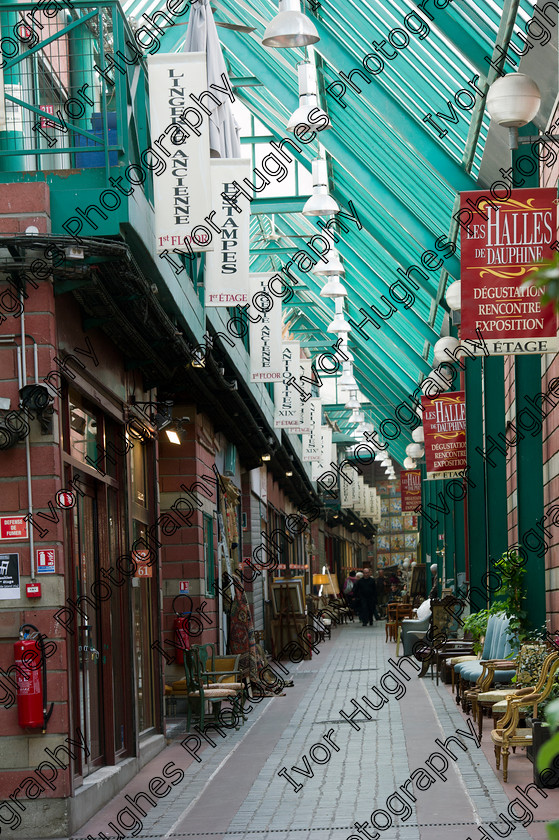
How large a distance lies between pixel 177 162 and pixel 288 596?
44.8 feet

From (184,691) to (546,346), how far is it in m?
6.34

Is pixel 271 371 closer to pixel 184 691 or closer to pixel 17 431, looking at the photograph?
pixel 184 691

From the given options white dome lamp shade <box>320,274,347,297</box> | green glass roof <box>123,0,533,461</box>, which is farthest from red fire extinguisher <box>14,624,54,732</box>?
white dome lamp shade <box>320,274,347,297</box>

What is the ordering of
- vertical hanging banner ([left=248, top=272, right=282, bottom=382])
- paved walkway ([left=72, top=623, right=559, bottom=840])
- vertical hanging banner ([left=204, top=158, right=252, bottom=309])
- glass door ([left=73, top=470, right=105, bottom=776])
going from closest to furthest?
paved walkway ([left=72, top=623, right=559, bottom=840]) < glass door ([left=73, top=470, right=105, bottom=776]) < vertical hanging banner ([left=204, top=158, right=252, bottom=309]) < vertical hanging banner ([left=248, top=272, right=282, bottom=382])

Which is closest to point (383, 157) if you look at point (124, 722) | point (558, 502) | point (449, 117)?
point (449, 117)

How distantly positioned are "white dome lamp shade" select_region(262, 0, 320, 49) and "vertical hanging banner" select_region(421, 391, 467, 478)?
30.4ft

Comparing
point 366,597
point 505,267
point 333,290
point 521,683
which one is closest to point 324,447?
point 333,290

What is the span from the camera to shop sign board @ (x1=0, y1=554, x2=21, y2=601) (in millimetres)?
6762

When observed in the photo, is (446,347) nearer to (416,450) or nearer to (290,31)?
(290,31)

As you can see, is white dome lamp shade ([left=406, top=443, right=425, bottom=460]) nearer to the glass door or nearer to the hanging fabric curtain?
the hanging fabric curtain

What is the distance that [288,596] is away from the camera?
20.4 meters

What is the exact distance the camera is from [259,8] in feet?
40.4

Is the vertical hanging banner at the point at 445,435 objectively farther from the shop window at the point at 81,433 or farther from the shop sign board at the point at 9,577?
the shop sign board at the point at 9,577

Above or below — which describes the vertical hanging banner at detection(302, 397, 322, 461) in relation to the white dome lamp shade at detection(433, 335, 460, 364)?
below
